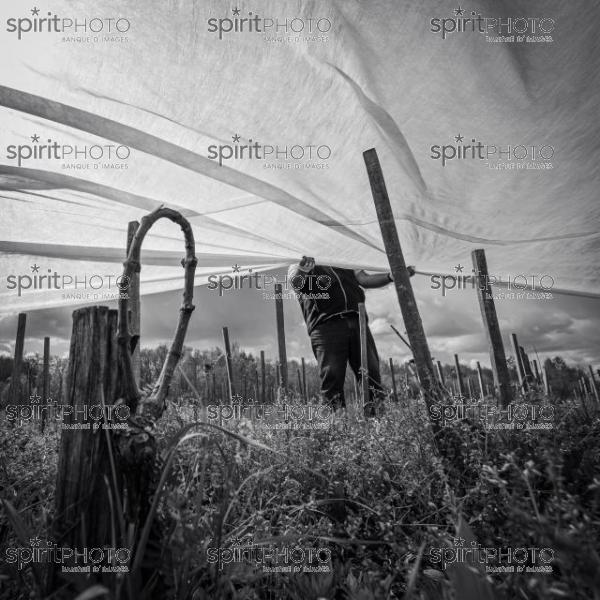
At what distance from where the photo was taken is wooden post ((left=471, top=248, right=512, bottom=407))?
363 centimetres

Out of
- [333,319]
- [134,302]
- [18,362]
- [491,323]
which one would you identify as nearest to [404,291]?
[134,302]

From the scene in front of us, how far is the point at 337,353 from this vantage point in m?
4.74

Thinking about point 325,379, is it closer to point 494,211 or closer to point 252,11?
point 494,211

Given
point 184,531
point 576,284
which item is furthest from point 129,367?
point 576,284

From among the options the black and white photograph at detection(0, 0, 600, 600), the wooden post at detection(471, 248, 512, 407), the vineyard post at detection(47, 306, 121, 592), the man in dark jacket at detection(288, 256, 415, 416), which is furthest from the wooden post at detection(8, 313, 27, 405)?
the wooden post at detection(471, 248, 512, 407)

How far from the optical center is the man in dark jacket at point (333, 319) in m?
4.64

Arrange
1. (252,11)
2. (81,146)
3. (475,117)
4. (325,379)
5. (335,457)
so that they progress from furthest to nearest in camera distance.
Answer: (325,379) < (81,146) < (475,117) < (335,457) < (252,11)

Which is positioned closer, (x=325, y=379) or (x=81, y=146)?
(x=81, y=146)

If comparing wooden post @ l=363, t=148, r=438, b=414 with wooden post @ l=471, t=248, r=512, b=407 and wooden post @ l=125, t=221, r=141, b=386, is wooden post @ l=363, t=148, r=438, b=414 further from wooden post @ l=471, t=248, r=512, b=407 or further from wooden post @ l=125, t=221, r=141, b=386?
wooden post @ l=471, t=248, r=512, b=407

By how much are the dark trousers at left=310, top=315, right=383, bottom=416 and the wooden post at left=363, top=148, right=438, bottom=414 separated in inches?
89.4

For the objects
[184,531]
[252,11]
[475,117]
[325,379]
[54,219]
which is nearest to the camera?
[184,531]

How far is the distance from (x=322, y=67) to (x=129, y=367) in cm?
215

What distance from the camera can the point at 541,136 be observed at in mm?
2670

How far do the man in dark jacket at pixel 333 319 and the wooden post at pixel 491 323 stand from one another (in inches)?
43.4
